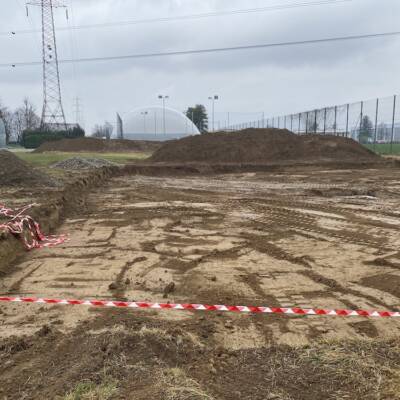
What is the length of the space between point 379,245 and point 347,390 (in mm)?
5712

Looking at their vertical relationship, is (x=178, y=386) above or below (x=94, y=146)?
above

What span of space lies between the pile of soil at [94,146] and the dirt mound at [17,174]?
30564mm

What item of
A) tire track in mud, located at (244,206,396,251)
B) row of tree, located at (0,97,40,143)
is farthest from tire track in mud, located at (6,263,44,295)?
row of tree, located at (0,97,40,143)

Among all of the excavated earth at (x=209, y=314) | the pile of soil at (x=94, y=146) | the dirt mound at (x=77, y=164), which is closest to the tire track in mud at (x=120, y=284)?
the excavated earth at (x=209, y=314)

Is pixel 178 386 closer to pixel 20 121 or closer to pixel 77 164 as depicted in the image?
pixel 77 164

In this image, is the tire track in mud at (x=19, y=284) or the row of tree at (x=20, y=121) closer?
the tire track in mud at (x=19, y=284)

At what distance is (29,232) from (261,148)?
25.1 meters

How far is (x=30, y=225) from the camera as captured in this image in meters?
9.64

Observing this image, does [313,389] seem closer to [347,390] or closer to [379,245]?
[347,390]

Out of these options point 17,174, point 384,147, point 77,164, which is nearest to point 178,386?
point 17,174

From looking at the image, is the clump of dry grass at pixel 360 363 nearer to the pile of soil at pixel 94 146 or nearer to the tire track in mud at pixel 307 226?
the tire track in mud at pixel 307 226

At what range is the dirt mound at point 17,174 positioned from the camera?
17.1m

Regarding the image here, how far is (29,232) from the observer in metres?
9.39

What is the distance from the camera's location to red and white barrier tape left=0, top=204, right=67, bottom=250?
8828 millimetres
